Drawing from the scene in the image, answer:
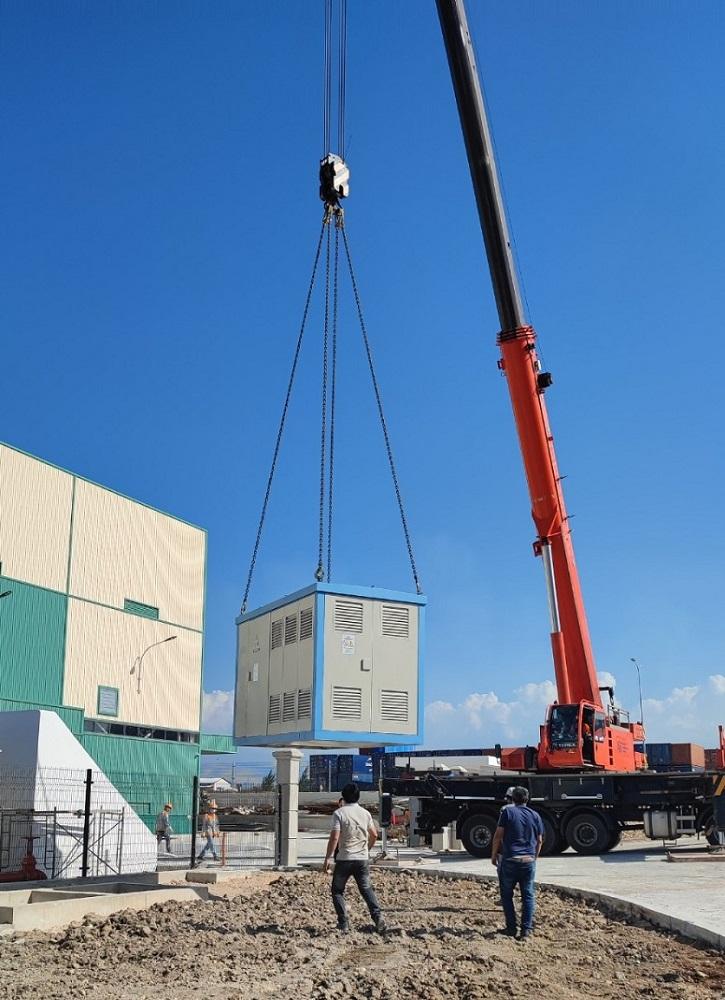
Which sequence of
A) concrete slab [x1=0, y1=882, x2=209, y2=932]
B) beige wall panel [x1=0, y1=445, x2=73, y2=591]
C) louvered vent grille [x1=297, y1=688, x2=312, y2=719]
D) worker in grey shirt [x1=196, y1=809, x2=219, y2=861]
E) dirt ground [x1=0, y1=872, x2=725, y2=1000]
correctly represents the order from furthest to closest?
beige wall panel [x1=0, y1=445, x2=73, y2=591]
worker in grey shirt [x1=196, y1=809, x2=219, y2=861]
louvered vent grille [x1=297, y1=688, x2=312, y2=719]
concrete slab [x1=0, y1=882, x2=209, y2=932]
dirt ground [x1=0, y1=872, x2=725, y2=1000]

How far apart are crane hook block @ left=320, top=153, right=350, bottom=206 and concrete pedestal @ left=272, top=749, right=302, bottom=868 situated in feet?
37.0

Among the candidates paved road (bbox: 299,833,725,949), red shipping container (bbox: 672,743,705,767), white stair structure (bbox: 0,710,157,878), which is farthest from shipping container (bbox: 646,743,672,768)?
white stair structure (bbox: 0,710,157,878)

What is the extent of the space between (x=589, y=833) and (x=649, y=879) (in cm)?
627

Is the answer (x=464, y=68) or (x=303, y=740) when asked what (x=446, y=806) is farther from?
(x=464, y=68)

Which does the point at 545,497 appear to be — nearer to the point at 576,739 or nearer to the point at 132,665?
the point at 576,739

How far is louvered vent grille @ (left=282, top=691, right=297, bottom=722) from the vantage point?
2111cm

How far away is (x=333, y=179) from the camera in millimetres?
20984

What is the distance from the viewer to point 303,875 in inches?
700

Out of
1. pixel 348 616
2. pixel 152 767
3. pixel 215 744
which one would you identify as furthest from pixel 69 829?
pixel 215 744

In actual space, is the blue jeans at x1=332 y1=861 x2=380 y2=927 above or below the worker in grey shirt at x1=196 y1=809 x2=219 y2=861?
above

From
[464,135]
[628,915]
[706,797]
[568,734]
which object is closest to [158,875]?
[628,915]

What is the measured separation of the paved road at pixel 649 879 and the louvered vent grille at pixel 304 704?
393 centimetres

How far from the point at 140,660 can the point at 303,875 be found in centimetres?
2750

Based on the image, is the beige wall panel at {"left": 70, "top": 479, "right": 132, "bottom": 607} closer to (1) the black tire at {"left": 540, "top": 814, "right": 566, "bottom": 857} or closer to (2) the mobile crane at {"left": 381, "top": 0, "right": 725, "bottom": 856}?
(2) the mobile crane at {"left": 381, "top": 0, "right": 725, "bottom": 856}
